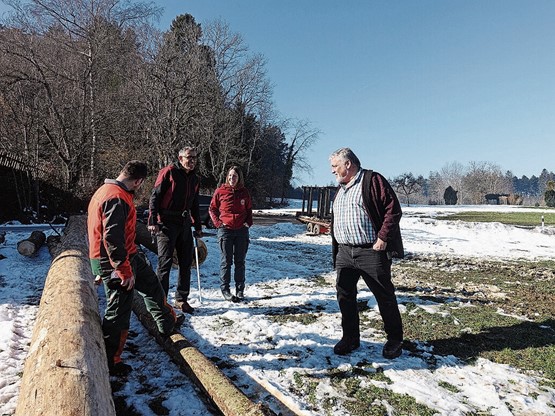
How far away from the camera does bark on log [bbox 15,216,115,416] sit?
1.95m

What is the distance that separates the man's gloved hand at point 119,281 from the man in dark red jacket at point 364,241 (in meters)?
1.98

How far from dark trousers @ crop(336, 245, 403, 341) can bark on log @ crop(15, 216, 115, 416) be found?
7.30 feet

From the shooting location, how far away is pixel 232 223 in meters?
5.23

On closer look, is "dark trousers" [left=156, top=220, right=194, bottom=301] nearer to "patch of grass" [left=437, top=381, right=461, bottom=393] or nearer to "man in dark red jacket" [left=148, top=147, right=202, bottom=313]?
"man in dark red jacket" [left=148, top=147, right=202, bottom=313]

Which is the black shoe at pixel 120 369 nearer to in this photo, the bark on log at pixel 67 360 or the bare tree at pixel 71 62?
the bark on log at pixel 67 360

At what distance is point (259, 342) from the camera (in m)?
3.91

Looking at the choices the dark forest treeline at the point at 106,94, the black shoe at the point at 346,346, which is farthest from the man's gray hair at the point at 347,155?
the dark forest treeline at the point at 106,94

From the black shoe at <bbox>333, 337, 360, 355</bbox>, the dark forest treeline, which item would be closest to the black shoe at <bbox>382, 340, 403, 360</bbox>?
the black shoe at <bbox>333, 337, 360, 355</bbox>

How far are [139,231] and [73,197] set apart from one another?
384 inches

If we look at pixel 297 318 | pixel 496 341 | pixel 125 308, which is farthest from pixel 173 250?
pixel 496 341

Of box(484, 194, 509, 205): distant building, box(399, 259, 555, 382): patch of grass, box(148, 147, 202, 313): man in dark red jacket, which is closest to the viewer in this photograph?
box(399, 259, 555, 382): patch of grass

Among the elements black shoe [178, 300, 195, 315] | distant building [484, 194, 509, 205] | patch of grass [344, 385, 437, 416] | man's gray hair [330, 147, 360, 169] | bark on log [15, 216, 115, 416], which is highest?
distant building [484, 194, 509, 205]

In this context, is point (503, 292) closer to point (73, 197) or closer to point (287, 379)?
point (287, 379)

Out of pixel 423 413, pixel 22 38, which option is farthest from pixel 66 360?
pixel 22 38
